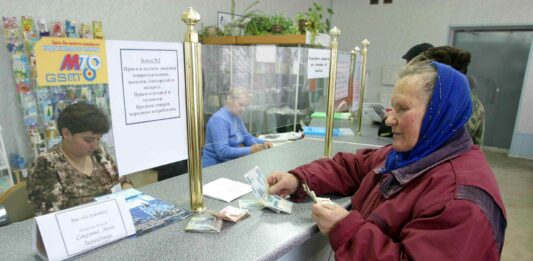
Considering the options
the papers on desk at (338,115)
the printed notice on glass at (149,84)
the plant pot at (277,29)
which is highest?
the plant pot at (277,29)

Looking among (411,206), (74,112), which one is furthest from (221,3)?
(411,206)

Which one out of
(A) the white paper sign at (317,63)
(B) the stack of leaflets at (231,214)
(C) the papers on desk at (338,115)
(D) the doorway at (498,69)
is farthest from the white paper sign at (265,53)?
(D) the doorway at (498,69)

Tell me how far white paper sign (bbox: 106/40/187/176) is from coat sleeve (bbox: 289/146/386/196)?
0.48m

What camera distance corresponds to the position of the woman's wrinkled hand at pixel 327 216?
92 centimetres

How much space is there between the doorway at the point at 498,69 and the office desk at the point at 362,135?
157 inches

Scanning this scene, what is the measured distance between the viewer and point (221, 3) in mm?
4617

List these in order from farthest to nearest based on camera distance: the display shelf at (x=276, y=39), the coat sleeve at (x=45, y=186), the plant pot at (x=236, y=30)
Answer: the plant pot at (x=236, y=30) < the display shelf at (x=276, y=39) < the coat sleeve at (x=45, y=186)

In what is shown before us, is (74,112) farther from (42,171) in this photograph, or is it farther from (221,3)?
(221,3)

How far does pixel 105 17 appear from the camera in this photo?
11.0 feet

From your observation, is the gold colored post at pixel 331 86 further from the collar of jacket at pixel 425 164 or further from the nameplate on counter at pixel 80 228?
the nameplate on counter at pixel 80 228

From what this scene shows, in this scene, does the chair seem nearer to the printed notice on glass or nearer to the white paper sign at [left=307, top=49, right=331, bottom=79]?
the printed notice on glass

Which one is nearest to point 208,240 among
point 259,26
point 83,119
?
point 83,119

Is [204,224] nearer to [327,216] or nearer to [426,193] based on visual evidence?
[327,216]

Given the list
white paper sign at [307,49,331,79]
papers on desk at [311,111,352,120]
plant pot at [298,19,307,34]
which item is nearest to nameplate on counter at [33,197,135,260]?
white paper sign at [307,49,331,79]
